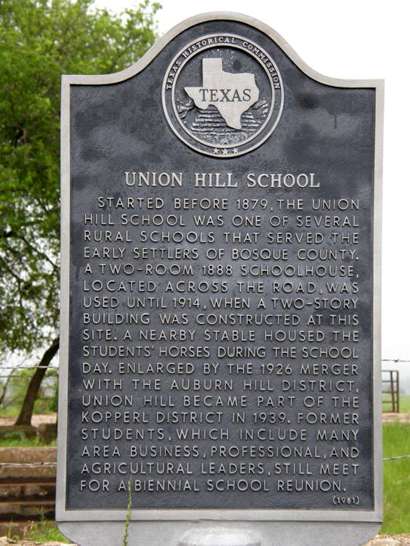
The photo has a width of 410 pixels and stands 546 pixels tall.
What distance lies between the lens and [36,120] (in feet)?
69.7

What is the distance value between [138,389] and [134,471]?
63 centimetres

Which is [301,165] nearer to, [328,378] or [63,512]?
[328,378]

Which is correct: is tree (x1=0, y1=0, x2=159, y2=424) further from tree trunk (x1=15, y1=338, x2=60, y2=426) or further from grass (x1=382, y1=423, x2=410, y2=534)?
grass (x1=382, y1=423, x2=410, y2=534)

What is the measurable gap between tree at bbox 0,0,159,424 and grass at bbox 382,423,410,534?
8268 mm

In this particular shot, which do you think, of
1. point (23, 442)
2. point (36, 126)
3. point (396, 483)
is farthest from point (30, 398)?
point (396, 483)

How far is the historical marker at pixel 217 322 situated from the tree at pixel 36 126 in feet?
40.6

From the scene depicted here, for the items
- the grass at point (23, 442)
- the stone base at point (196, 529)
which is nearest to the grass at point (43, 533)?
the stone base at point (196, 529)

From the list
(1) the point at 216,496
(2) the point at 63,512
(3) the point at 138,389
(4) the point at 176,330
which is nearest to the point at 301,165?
(4) the point at 176,330

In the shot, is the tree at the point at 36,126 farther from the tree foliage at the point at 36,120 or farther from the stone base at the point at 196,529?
the stone base at the point at 196,529

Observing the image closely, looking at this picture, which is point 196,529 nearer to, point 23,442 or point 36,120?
point 23,442

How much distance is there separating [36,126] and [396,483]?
13.1m

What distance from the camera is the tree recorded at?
2081cm

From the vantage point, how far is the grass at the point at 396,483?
1027cm

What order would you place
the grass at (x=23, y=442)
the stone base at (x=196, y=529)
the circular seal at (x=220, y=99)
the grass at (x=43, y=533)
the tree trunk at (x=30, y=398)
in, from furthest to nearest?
1. the tree trunk at (x=30, y=398)
2. the grass at (x=23, y=442)
3. the grass at (x=43, y=533)
4. the circular seal at (x=220, y=99)
5. the stone base at (x=196, y=529)
